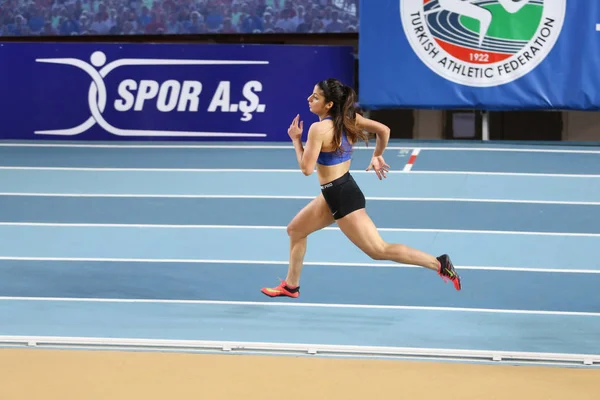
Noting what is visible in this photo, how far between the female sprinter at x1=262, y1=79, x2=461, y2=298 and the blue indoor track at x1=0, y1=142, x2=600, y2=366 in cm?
46

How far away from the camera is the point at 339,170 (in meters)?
6.98

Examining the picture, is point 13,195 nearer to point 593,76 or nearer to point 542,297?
point 542,297

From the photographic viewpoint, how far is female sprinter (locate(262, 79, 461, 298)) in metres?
6.81

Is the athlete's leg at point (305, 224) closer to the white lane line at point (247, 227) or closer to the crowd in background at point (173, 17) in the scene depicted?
the white lane line at point (247, 227)

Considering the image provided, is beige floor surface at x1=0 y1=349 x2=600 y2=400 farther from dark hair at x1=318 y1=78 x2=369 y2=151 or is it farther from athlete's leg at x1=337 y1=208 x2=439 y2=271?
dark hair at x1=318 y1=78 x2=369 y2=151

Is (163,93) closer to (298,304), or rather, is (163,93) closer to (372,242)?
(298,304)

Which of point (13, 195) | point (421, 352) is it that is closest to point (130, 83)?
point (13, 195)

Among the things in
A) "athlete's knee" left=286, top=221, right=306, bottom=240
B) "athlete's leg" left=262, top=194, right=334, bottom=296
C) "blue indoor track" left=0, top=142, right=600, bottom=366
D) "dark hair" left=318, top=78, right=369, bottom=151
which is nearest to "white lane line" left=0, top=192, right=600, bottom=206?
"blue indoor track" left=0, top=142, right=600, bottom=366

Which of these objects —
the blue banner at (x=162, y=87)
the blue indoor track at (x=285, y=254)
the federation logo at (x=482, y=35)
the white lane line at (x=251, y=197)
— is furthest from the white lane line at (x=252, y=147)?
the white lane line at (x=251, y=197)

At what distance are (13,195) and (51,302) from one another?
14.4 ft

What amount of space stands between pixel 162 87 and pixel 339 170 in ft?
27.6

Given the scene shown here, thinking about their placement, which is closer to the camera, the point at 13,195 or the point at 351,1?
the point at 13,195

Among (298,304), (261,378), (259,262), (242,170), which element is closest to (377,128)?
(298,304)

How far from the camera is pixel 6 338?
639 centimetres
